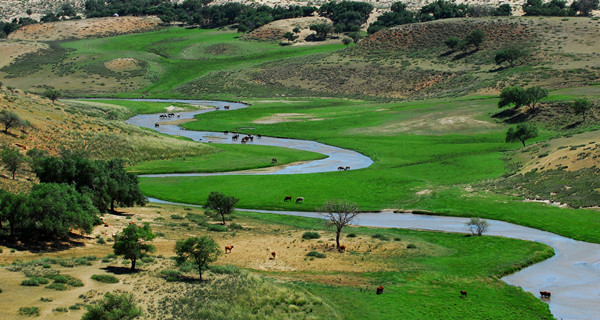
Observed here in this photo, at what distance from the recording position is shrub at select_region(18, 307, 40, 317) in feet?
90.2

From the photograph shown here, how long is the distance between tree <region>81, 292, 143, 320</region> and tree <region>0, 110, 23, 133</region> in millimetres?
55878

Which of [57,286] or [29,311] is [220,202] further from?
[29,311]

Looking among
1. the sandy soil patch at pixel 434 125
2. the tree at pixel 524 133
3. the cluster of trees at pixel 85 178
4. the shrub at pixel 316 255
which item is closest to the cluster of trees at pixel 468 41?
the sandy soil patch at pixel 434 125

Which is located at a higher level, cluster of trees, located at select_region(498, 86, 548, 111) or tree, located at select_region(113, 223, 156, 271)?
cluster of trees, located at select_region(498, 86, 548, 111)

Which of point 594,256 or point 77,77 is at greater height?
point 77,77

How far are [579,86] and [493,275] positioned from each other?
322 ft

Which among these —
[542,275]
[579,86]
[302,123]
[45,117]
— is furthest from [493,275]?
[579,86]

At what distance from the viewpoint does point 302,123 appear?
129250 mm

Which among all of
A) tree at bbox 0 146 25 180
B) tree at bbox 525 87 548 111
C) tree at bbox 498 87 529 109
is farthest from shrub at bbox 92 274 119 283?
tree at bbox 525 87 548 111

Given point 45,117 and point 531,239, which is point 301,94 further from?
point 531,239

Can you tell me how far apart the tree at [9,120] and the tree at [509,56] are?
385 feet

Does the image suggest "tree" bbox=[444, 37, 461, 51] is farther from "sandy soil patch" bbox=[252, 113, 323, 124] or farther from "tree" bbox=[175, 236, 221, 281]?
"tree" bbox=[175, 236, 221, 281]

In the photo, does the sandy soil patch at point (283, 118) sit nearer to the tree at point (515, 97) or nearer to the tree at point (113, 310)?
the tree at point (515, 97)

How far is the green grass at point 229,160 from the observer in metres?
84.8
